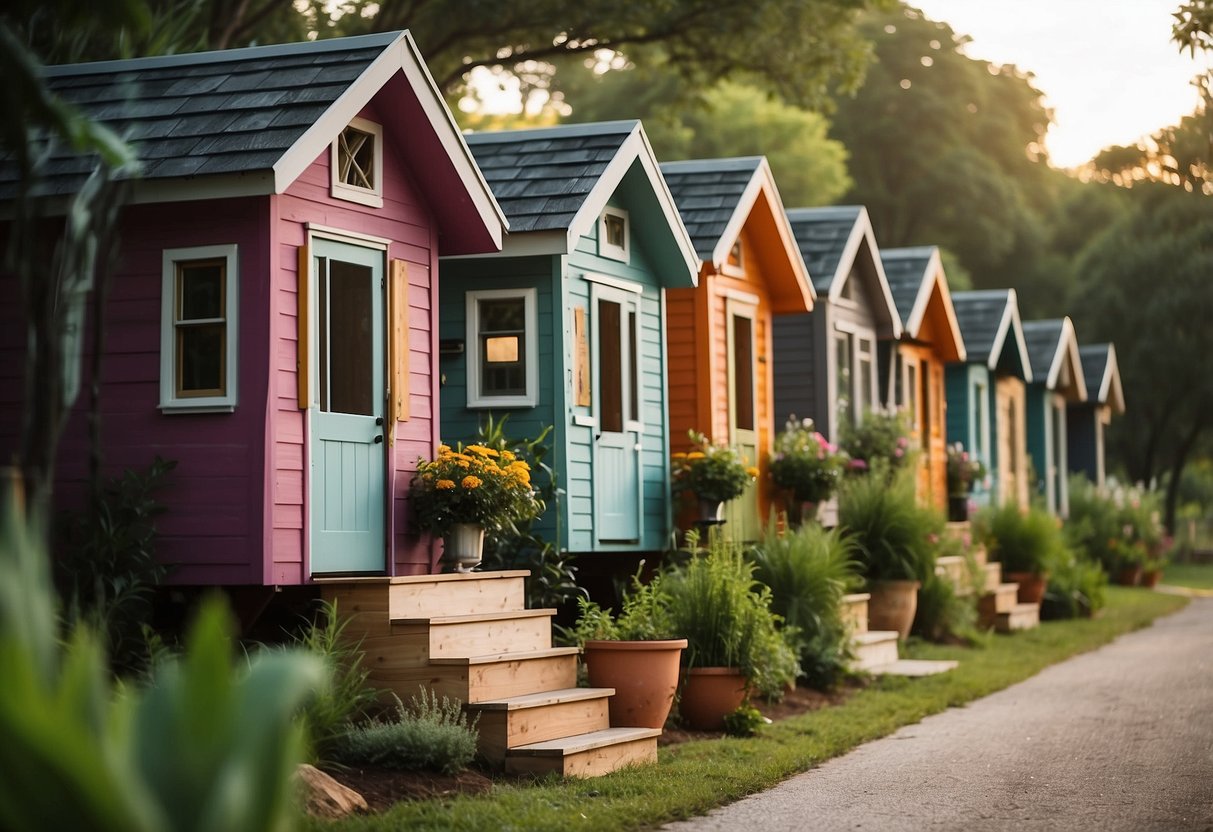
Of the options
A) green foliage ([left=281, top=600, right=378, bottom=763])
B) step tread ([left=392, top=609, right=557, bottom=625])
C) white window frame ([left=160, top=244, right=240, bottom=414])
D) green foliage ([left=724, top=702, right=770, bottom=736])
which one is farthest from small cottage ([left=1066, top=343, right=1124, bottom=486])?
white window frame ([left=160, top=244, right=240, bottom=414])

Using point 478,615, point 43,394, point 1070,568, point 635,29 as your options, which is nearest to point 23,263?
point 43,394

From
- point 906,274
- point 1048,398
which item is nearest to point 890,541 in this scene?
point 906,274

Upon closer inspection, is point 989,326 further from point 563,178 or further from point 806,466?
point 563,178

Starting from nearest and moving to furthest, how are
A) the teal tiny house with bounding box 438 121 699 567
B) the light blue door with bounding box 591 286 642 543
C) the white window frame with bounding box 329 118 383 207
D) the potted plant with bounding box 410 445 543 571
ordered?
the white window frame with bounding box 329 118 383 207, the potted plant with bounding box 410 445 543 571, the teal tiny house with bounding box 438 121 699 567, the light blue door with bounding box 591 286 642 543

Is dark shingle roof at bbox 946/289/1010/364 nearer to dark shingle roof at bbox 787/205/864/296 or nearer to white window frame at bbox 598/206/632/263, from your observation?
dark shingle roof at bbox 787/205/864/296

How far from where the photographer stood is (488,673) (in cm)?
1038

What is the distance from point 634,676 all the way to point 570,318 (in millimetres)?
3512

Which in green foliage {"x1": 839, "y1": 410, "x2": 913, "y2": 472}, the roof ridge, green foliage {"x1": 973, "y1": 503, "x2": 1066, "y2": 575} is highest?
the roof ridge

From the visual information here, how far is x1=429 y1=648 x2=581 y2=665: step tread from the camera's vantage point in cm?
1017

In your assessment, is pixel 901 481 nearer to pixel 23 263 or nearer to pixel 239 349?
A: pixel 239 349

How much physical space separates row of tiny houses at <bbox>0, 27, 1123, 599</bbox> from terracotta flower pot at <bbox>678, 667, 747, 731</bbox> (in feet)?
5.68

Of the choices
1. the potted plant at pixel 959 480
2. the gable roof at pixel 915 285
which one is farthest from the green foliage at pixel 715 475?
the potted plant at pixel 959 480

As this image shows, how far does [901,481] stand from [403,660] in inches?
402

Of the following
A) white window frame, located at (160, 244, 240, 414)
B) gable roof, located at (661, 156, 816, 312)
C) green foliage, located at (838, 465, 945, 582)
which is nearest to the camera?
white window frame, located at (160, 244, 240, 414)
